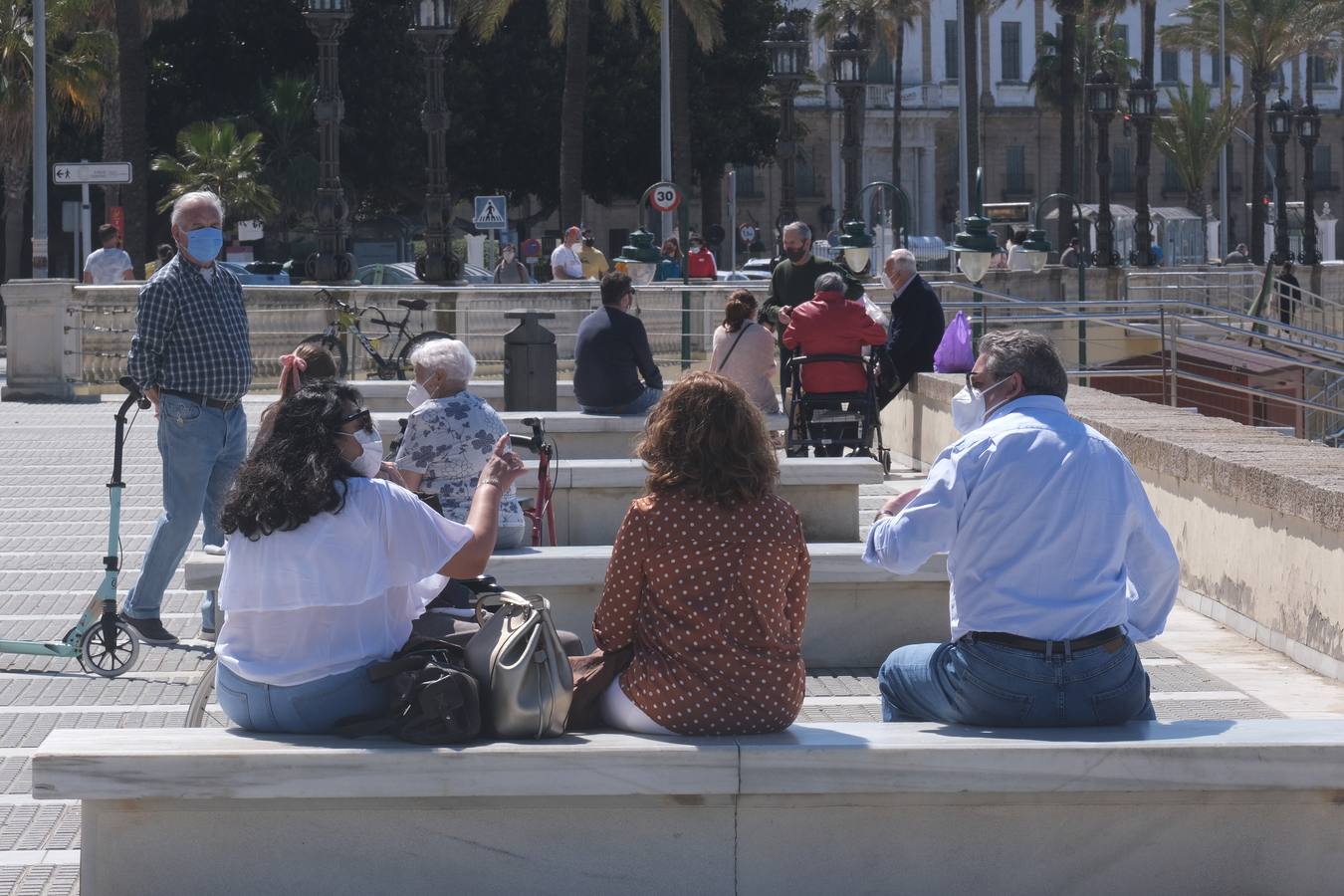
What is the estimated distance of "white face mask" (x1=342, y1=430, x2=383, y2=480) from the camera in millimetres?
5069

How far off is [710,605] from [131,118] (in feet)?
106

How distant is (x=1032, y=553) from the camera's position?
5.03 meters

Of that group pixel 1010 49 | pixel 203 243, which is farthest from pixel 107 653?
pixel 1010 49

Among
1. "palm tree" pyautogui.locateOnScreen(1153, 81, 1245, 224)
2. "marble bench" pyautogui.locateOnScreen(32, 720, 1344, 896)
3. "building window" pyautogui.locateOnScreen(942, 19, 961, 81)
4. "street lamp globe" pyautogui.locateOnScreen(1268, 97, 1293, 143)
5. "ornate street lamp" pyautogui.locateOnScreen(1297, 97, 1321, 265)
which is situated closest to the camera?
"marble bench" pyautogui.locateOnScreen(32, 720, 1344, 896)

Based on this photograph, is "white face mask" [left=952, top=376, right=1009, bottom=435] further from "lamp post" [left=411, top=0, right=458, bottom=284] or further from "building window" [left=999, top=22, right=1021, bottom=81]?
"building window" [left=999, top=22, right=1021, bottom=81]

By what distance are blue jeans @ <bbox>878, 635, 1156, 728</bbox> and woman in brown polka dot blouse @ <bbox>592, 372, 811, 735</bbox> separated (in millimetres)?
442

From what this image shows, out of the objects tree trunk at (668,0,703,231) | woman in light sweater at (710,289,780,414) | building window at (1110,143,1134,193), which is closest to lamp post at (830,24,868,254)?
tree trunk at (668,0,703,231)

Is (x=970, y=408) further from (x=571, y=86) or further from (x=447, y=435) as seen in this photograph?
(x=571, y=86)

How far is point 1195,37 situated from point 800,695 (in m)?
68.9

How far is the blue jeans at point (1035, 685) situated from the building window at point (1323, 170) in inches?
3848

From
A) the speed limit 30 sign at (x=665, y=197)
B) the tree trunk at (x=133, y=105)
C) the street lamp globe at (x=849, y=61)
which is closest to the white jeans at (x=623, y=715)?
the street lamp globe at (x=849, y=61)

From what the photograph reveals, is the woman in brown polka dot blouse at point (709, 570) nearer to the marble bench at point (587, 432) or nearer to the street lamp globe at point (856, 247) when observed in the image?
the marble bench at point (587, 432)

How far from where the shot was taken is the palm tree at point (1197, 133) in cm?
6675

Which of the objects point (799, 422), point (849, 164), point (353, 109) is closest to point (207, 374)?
point (799, 422)
